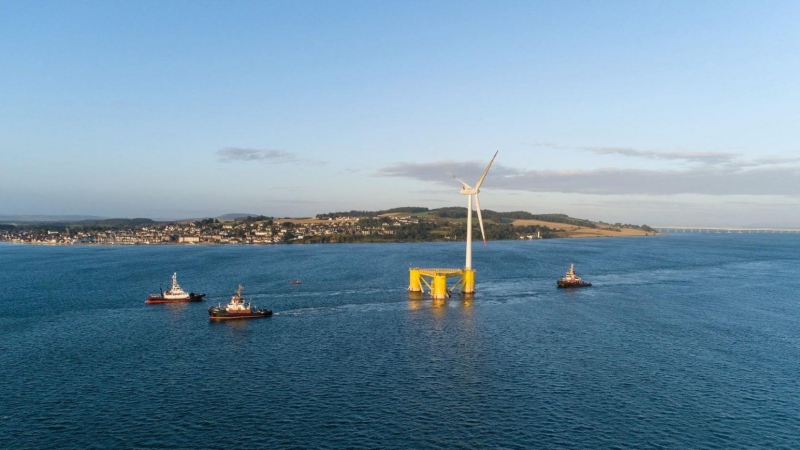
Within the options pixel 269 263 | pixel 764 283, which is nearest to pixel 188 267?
pixel 269 263

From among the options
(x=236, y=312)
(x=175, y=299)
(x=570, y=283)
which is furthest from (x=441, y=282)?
(x=175, y=299)

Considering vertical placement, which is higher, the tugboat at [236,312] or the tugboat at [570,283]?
the tugboat at [570,283]

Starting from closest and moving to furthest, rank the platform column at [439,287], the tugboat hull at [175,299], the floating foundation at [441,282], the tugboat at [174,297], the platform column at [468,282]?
the tugboat hull at [175,299] < the tugboat at [174,297] < the platform column at [439,287] < the floating foundation at [441,282] < the platform column at [468,282]

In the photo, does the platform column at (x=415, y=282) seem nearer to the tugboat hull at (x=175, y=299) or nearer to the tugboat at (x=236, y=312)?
the tugboat at (x=236, y=312)

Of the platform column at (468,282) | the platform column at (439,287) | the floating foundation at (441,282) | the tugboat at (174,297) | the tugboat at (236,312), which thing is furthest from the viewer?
the platform column at (468,282)

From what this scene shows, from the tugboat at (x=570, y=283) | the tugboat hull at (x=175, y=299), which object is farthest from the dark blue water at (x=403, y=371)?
the tugboat at (x=570, y=283)

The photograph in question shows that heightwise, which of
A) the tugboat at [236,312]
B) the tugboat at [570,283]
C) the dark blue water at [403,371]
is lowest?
the dark blue water at [403,371]

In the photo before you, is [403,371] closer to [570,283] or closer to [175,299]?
[175,299]

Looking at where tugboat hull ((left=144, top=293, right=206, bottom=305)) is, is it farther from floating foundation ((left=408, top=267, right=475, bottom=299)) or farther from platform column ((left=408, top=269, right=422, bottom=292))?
floating foundation ((left=408, top=267, right=475, bottom=299))
